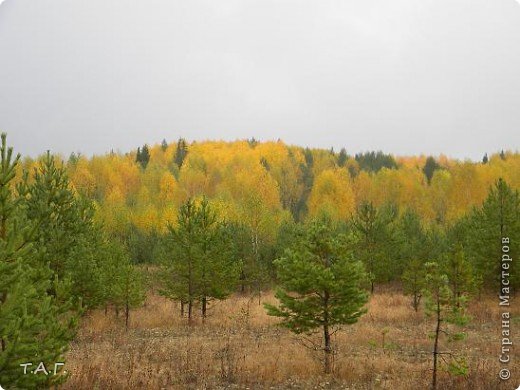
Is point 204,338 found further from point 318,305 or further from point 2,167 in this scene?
point 2,167

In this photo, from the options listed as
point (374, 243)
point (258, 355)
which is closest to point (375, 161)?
point (374, 243)

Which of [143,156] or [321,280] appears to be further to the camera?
[143,156]

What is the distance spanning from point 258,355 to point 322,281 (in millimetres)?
4161

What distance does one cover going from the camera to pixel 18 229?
662 cm

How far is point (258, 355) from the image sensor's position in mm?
13039

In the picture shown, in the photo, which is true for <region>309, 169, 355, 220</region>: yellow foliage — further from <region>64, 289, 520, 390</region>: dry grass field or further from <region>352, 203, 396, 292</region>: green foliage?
<region>64, 289, 520, 390</region>: dry grass field

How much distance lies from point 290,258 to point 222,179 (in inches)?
2571

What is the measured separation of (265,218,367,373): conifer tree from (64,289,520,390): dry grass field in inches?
55.7

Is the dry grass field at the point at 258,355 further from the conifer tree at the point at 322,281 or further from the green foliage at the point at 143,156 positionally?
the green foliage at the point at 143,156

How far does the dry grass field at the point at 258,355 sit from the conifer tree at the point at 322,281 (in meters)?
1.41

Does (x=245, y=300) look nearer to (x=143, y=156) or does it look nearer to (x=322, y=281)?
(x=322, y=281)

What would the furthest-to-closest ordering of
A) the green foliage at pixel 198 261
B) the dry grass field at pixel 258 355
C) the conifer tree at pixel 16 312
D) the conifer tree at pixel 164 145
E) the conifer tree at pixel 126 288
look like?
the conifer tree at pixel 164 145
the green foliage at pixel 198 261
the conifer tree at pixel 126 288
the dry grass field at pixel 258 355
the conifer tree at pixel 16 312

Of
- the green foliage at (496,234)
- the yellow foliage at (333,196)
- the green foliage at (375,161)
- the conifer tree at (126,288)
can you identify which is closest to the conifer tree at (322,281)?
the conifer tree at (126,288)

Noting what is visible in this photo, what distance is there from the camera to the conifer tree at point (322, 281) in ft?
36.1
